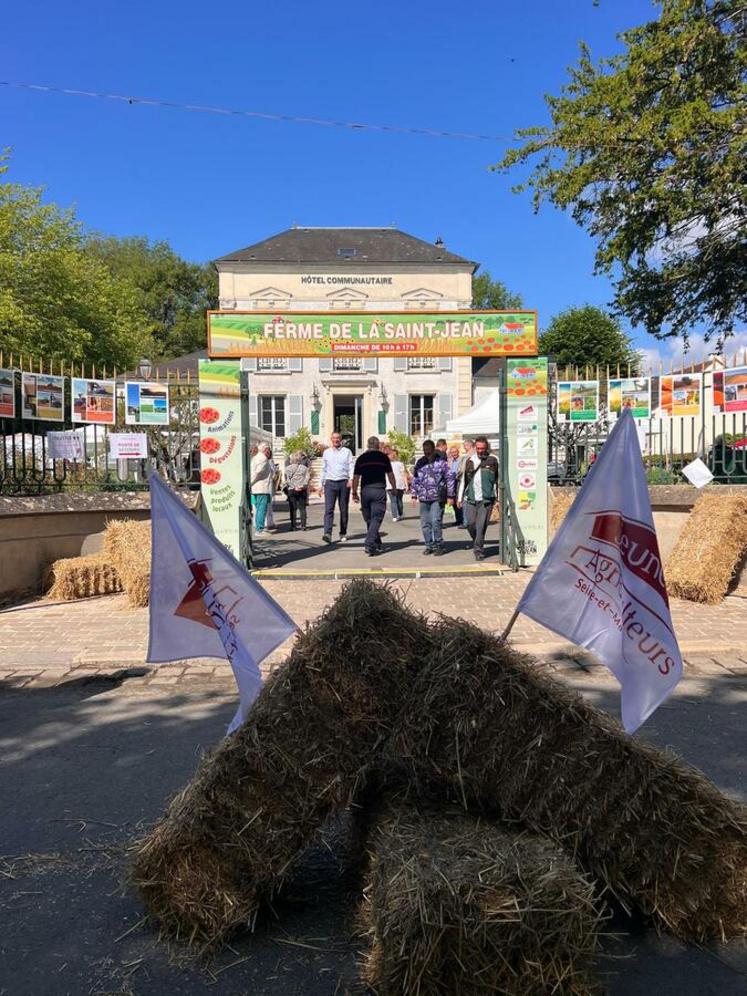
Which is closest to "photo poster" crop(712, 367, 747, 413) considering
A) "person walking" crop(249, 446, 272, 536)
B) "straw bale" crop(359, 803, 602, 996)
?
"person walking" crop(249, 446, 272, 536)

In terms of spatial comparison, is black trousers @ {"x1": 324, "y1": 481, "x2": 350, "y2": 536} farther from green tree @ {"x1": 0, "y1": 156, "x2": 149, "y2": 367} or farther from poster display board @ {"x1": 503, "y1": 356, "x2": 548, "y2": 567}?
green tree @ {"x1": 0, "y1": 156, "x2": 149, "y2": 367}

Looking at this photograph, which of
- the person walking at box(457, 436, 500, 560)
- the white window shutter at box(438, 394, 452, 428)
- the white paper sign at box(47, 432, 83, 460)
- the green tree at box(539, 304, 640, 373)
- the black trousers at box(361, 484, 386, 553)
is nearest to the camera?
the white paper sign at box(47, 432, 83, 460)

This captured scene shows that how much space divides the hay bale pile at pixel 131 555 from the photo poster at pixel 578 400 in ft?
20.7

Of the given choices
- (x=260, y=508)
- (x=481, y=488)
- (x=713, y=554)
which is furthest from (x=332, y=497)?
(x=713, y=554)

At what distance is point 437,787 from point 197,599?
4.31 ft

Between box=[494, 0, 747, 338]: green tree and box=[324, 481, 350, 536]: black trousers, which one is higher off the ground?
box=[494, 0, 747, 338]: green tree

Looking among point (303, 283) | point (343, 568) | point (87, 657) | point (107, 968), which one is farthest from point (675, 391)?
point (303, 283)

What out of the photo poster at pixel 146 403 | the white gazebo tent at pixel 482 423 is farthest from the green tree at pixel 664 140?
the photo poster at pixel 146 403

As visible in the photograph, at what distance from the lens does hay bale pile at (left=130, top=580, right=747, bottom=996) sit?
2.54m

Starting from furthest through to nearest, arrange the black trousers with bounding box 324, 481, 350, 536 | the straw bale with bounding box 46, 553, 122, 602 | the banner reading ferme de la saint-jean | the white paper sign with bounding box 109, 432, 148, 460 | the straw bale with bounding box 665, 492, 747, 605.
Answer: the black trousers with bounding box 324, 481, 350, 536, the banner reading ferme de la saint-jean, the white paper sign with bounding box 109, 432, 148, 460, the straw bale with bounding box 46, 553, 122, 602, the straw bale with bounding box 665, 492, 747, 605

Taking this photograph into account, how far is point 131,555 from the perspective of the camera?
9031mm

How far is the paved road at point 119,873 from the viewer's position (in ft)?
7.95

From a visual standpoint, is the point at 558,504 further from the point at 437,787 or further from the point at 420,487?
the point at 437,787

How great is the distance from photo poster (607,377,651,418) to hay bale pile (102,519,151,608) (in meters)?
6.78
